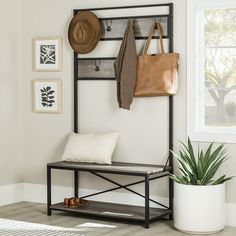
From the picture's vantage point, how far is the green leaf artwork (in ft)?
22.3

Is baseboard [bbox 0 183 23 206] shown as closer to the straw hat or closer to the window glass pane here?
the straw hat

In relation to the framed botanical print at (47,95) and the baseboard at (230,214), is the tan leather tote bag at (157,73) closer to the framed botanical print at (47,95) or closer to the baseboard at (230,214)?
the framed botanical print at (47,95)

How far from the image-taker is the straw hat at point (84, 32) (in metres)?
6.41

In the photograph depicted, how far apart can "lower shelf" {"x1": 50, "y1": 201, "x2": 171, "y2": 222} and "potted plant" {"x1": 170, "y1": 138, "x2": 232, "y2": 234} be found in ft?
1.07

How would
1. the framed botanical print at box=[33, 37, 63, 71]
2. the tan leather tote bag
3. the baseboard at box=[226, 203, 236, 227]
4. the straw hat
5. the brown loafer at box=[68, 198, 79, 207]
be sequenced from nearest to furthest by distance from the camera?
1. the baseboard at box=[226, 203, 236, 227]
2. the tan leather tote bag
3. the brown loafer at box=[68, 198, 79, 207]
4. the straw hat
5. the framed botanical print at box=[33, 37, 63, 71]

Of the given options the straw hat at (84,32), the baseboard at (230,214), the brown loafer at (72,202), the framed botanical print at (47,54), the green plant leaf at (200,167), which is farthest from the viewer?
the framed botanical print at (47,54)

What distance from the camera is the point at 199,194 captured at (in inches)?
218

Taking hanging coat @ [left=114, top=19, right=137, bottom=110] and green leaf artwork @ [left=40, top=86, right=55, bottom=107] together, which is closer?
hanging coat @ [left=114, top=19, right=137, bottom=110]

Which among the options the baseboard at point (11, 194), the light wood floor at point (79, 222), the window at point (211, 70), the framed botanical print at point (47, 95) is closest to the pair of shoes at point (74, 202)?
the light wood floor at point (79, 222)

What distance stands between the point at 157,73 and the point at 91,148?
969 mm

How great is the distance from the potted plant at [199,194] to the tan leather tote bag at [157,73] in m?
0.60

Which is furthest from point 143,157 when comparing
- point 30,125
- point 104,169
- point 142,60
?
point 30,125

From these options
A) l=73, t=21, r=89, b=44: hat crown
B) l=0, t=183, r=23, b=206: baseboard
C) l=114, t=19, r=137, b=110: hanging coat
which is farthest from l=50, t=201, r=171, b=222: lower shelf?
l=73, t=21, r=89, b=44: hat crown

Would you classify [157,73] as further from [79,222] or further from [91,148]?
[79,222]
